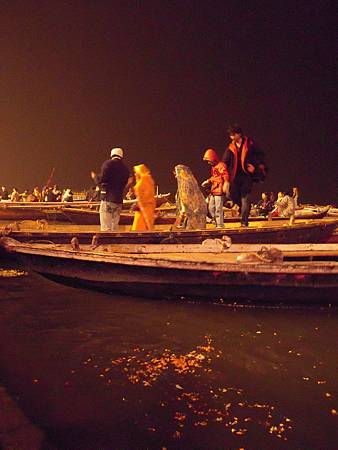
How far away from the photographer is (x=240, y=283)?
20.5ft

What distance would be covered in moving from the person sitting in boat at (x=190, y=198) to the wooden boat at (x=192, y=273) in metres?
1.76

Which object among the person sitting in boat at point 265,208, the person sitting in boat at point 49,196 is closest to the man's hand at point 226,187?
the person sitting in boat at point 265,208

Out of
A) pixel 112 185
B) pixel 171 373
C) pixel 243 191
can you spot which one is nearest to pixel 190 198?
pixel 243 191

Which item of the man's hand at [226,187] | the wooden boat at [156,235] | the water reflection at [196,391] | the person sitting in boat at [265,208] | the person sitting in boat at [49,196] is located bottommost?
the water reflection at [196,391]

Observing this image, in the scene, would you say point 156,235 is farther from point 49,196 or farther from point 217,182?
point 49,196

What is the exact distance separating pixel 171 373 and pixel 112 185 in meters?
4.77

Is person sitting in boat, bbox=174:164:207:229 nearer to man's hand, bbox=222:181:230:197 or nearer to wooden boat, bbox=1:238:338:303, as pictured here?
man's hand, bbox=222:181:230:197

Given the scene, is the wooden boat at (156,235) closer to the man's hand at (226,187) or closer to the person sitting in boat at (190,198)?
the person sitting in boat at (190,198)

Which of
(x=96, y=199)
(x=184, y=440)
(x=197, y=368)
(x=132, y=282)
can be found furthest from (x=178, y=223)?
(x=96, y=199)

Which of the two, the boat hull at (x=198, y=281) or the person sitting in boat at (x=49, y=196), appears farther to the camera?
the person sitting in boat at (x=49, y=196)

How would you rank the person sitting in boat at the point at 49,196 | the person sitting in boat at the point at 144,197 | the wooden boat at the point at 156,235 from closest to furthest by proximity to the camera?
the wooden boat at the point at 156,235
the person sitting in boat at the point at 144,197
the person sitting in boat at the point at 49,196

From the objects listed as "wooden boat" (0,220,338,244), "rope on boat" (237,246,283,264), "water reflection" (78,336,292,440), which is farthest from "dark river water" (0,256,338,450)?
"wooden boat" (0,220,338,244)

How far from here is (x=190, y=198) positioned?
873 cm

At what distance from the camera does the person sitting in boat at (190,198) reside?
8664mm
